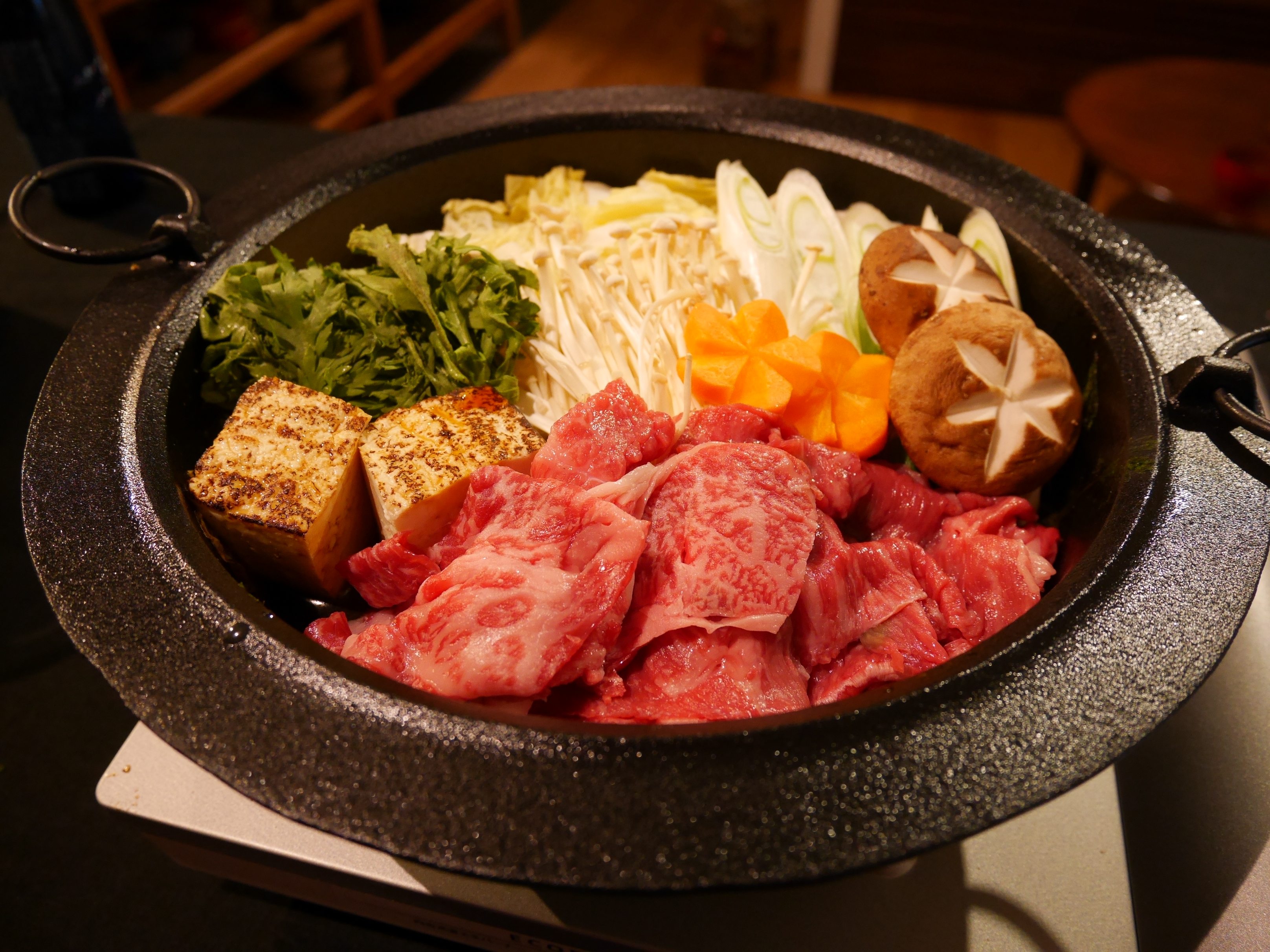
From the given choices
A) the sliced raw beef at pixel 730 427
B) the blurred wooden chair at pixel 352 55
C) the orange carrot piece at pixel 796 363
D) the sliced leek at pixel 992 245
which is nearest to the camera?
the sliced raw beef at pixel 730 427

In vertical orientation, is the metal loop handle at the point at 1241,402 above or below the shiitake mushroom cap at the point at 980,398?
above

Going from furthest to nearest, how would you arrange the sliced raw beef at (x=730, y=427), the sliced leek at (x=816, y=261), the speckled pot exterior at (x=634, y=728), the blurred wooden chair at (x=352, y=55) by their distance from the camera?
the blurred wooden chair at (x=352, y=55)
the sliced leek at (x=816, y=261)
the sliced raw beef at (x=730, y=427)
the speckled pot exterior at (x=634, y=728)

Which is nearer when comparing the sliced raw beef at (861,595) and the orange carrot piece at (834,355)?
the sliced raw beef at (861,595)

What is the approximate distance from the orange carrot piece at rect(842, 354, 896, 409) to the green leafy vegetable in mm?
789

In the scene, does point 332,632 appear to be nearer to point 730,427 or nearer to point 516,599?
point 516,599

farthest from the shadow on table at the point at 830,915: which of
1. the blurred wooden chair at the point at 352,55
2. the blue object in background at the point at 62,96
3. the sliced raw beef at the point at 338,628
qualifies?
the blurred wooden chair at the point at 352,55

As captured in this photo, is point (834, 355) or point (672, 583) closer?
point (672, 583)

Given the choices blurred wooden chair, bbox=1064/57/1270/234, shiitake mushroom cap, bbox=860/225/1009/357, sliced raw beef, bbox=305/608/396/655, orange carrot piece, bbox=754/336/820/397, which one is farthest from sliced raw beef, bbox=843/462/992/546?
blurred wooden chair, bbox=1064/57/1270/234

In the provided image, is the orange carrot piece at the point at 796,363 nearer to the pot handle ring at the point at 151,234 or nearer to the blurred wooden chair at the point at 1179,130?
the pot handle ring at the point at 151,234

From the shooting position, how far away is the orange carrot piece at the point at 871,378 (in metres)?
1.91

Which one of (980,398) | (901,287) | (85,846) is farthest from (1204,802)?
(85,846)

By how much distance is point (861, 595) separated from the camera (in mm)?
1543

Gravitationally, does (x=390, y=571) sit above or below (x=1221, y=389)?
below

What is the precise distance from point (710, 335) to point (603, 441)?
1.57 feet
